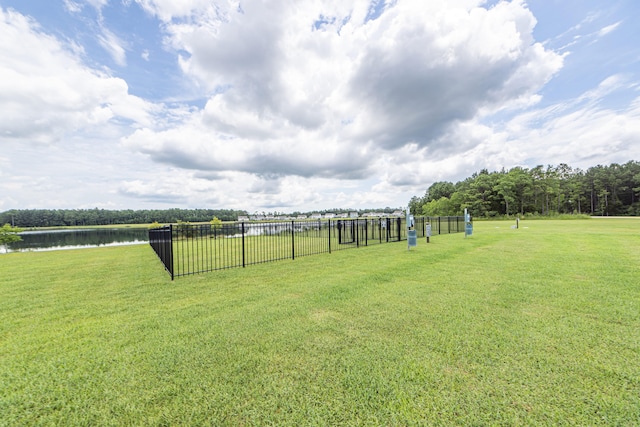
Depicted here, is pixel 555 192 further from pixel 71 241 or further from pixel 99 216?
pixel 99 216

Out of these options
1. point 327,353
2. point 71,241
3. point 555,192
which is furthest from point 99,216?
point 555,192

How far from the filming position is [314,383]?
2154mm

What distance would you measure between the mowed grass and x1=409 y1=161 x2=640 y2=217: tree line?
56.9m

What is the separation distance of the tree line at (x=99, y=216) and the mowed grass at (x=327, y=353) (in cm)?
7020

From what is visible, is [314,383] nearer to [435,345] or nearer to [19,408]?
[435,345]

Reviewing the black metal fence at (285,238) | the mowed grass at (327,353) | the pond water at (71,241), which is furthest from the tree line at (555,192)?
the pond water at (71,241)

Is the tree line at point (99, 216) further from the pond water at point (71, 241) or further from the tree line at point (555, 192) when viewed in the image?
the tree line at point (555, 192)

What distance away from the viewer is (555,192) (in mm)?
48750

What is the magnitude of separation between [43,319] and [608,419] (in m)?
6.49

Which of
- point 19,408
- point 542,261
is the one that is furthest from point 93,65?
point 542,261

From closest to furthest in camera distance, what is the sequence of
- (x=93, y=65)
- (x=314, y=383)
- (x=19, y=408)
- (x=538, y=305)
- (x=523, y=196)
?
1. (x=19, y=408)
2. (x=314, y=383)
3. (x=538, y=305)
4. (x=93, y=65)
5. (x=523, y=196)

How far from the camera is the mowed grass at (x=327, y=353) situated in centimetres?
188

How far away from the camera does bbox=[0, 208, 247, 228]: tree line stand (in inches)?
2908

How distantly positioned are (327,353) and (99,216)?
121950 mm
